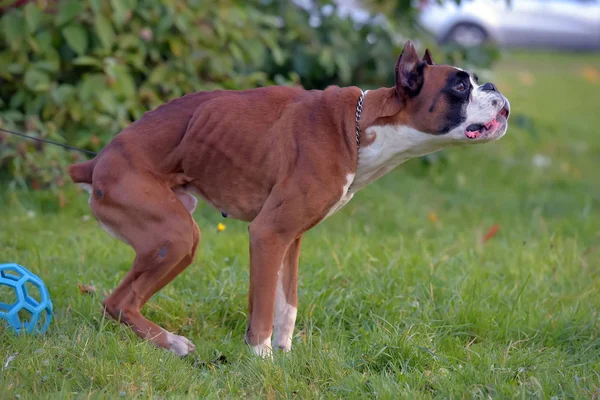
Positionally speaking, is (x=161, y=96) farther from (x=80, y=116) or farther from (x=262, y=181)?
(x=262, y=181)

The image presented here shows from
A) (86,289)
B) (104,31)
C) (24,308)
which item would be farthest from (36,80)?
(24,308)

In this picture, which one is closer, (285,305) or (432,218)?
(285,305)

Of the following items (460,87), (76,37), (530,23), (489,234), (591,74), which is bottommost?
(530,23)

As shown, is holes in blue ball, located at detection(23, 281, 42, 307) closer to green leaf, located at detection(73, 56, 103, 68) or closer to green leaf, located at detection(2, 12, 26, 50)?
green leaf, located at detection(73, 56, 103, 68)

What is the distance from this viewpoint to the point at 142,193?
3717 millimetres

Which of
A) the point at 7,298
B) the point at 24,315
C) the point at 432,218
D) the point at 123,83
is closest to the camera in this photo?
the point at 24,315

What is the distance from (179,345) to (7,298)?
103 centimetres

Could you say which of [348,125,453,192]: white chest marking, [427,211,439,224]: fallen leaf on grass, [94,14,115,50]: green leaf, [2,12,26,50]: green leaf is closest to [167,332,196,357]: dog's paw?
[348,125,453,192]: white chest marking

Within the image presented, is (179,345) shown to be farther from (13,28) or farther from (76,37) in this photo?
(13,28)

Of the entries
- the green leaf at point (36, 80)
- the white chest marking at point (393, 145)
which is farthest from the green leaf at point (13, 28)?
the white chest marking at point (393, 145)

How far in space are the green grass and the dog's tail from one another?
684 millimetres

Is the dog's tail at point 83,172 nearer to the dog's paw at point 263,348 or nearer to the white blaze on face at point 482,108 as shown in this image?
the dog's paw at point 263,348

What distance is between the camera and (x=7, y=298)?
4.21m

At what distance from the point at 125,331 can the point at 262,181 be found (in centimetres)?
96
